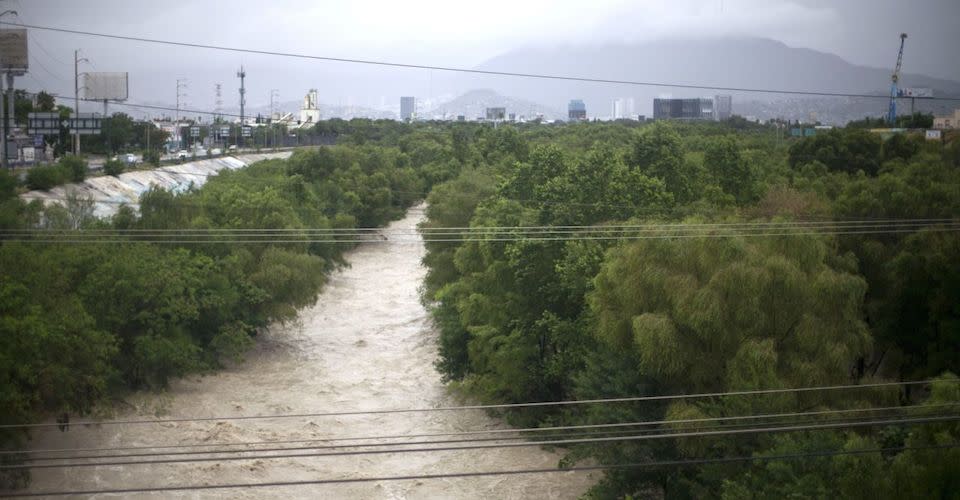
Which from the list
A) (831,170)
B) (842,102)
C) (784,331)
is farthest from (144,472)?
(842,102)

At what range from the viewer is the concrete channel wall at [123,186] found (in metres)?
29.0

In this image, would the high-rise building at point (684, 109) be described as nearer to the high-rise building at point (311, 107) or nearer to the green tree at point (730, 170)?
the high-rise building at point (311, 107)

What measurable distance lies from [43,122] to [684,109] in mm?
94962

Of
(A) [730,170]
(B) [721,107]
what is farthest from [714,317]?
(B) [721,107]

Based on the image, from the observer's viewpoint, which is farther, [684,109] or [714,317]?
[684,109]

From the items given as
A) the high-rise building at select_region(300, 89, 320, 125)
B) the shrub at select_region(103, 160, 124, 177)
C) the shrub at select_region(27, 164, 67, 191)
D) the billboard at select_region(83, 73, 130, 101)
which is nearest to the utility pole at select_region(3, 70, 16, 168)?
the shrub at select_region(27, 164, 67, 191)

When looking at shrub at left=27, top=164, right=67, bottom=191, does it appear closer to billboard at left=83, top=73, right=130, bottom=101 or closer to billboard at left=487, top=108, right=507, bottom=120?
billboard at left=83, top=73, right=130, bottom=101

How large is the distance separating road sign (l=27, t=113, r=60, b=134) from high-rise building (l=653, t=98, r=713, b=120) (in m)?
86.1

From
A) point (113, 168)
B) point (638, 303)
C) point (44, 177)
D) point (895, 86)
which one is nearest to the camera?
point (638, 303)

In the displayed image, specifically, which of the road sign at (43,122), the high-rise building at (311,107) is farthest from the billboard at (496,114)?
the road sign at (43,122)

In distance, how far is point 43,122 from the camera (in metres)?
34.3

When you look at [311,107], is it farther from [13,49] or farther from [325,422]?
[325,422]

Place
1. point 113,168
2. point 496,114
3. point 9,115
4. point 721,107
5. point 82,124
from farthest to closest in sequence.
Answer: point 496,114 → point 721,107 → point 113,168 → point 82,124 → point 9,115

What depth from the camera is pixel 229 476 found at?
17219 mm
